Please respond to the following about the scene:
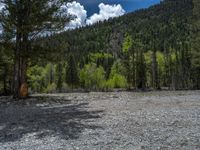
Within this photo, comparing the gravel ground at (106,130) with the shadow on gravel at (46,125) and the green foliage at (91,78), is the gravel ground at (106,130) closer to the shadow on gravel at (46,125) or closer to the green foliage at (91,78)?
the shadow on gravel at (46,125)

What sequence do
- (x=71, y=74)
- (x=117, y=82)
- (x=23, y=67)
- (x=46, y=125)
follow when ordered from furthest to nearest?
(x=71, y=74) < (x=117, y=82) < (x=23, y=67) < (x=46, y=125)

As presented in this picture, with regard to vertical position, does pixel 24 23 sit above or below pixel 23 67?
above

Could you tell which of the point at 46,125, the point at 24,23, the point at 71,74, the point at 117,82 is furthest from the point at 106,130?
the point at 71,74

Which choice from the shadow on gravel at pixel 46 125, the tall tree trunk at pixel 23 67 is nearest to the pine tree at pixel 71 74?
the tall tree trunk at pixel 23 67

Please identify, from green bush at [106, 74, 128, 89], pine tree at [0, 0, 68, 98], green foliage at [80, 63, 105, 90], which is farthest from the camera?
green foliage at [80, 63, 105, 90]

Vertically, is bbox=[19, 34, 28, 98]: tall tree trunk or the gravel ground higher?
bbox=[19, 34, 28, 98]: tall tree trunk

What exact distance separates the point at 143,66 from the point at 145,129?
8554 centimetres

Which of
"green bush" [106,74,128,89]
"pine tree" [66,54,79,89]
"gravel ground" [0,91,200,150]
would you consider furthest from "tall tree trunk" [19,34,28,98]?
"pine tree" [66,54,79,89]

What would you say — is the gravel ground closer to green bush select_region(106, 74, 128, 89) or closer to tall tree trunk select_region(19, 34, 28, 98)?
tall tree trunk select_region(19, 34, 28, 98)

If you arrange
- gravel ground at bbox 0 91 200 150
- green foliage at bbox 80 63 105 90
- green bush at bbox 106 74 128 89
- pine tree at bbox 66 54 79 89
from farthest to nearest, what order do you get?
pine tree at bbox 66 54 79 89 < green foliage at bbox 80 63 105 90 < green bush at bbox 106 74 128 89 < gravel ground at bbox 0 91 200 150

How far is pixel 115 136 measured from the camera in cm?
1148

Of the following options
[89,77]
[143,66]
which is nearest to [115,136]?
[143,66]

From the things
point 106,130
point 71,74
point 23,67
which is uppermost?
point 71,74

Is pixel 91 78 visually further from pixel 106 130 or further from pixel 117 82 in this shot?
pixel 106 130
